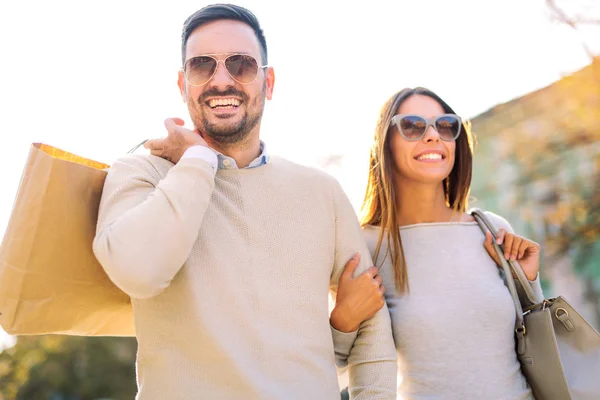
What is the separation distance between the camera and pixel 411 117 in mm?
3379

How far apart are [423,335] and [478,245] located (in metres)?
0.59

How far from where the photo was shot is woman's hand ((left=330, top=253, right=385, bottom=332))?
2846mm

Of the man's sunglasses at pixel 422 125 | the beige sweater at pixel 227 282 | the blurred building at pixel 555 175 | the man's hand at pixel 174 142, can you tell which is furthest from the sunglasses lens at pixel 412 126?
the blurred building at pixel 555 175

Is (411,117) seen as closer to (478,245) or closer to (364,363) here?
(478,245)

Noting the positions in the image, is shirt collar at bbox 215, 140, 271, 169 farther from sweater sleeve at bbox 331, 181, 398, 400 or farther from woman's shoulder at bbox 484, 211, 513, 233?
woman's shoulder at bbox 484, 211, 513, 233

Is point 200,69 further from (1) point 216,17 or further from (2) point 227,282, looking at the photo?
(2) point 227,282

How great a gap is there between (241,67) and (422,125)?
1.01 meters

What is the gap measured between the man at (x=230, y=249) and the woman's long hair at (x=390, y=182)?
0.37 meters

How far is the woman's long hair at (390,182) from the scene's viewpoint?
3.34 meters

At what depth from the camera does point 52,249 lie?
240cm

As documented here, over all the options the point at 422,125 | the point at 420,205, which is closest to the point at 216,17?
the point at 422,125

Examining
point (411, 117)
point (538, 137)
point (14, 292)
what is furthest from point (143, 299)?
point (538, 137)

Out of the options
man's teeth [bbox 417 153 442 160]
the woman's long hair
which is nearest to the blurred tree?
the woman's long hair

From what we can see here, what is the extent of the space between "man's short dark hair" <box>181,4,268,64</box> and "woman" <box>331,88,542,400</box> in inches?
35.0
